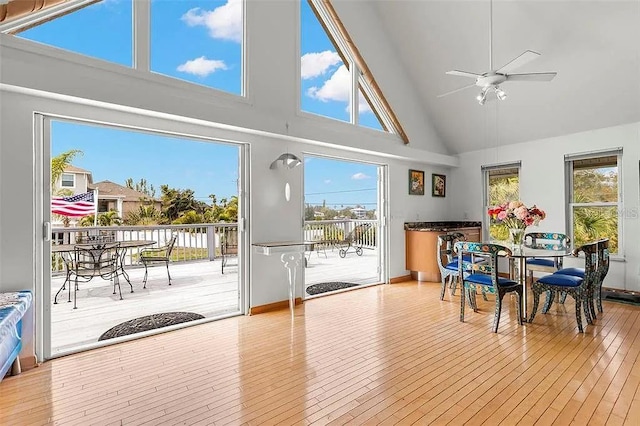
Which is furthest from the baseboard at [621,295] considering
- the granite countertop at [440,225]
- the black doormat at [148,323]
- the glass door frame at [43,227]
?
the glass door frame at [43,227]

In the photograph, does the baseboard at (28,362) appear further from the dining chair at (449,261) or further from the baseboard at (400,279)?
the baseboard at (400,279)

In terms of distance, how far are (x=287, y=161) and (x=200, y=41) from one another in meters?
1.71

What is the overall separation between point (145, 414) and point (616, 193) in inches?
256

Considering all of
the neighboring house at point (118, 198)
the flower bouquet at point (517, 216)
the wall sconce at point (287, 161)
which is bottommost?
the flower bouquet at point (517, 216)

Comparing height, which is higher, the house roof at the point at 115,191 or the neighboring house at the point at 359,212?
the house roof at the point at 115,191

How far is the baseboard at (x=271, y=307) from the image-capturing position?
423cm

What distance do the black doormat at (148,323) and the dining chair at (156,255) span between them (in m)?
1.20

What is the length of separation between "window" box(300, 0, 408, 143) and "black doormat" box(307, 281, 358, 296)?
107 inches

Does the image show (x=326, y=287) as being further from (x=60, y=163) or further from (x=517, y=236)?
(x=60, y=163)

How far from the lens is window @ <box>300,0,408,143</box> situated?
4785 millimetres

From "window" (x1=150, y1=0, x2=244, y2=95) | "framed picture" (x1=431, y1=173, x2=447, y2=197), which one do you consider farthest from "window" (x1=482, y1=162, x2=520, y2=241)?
"window" (x1=150, y1=0, x2=244, y2=95)

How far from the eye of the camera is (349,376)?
8.53 ft

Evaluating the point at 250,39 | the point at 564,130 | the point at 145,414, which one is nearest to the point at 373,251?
the point at 564,130

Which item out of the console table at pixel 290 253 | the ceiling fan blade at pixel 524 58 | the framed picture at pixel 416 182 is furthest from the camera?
the framed picture at pixel 416 182
